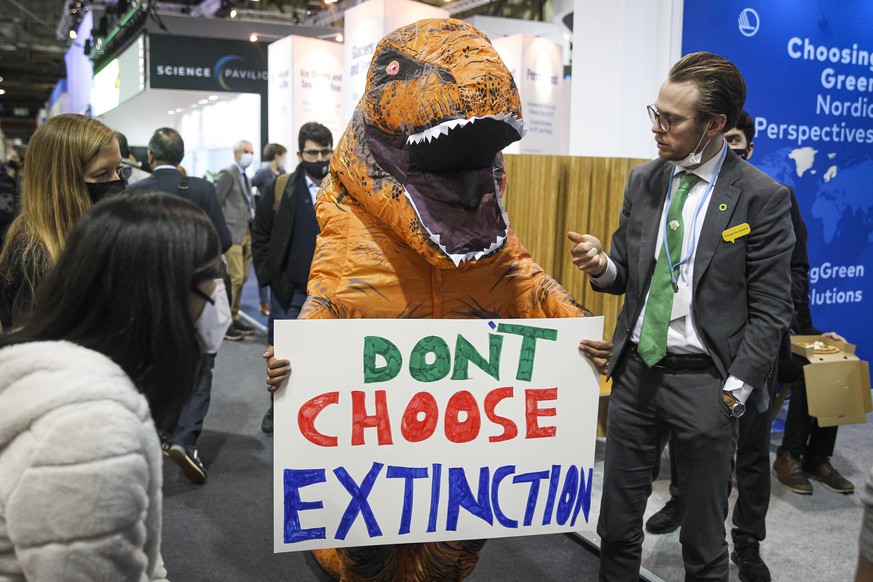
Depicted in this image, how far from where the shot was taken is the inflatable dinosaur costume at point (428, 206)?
1746 mm

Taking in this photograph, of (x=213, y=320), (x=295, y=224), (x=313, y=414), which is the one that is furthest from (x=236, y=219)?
(x=213, y=320)

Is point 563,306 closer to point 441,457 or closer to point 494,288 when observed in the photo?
point 494,288

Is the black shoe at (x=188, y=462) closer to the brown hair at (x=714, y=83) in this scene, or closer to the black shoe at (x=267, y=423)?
the black shoe at (x=267, y=423)

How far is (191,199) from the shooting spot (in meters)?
3.51

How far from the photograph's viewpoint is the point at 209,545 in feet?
9.65

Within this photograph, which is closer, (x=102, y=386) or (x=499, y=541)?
(x=102, y=386)

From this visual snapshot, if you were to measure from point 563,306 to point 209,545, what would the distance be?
178 centimetres

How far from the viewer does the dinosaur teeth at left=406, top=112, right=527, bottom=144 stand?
1.70 metres

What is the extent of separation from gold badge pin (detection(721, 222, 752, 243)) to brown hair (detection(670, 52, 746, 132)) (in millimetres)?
260

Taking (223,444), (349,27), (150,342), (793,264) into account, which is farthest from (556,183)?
(349,27)

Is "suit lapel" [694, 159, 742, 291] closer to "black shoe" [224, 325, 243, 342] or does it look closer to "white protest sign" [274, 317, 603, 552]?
"white protest sign" [274, 317, 603, 552]

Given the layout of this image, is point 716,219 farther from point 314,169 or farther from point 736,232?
point 314,169

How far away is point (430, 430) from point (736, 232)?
0.91 m

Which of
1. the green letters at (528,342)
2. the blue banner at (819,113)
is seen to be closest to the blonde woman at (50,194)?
the green letters at (528,342)
